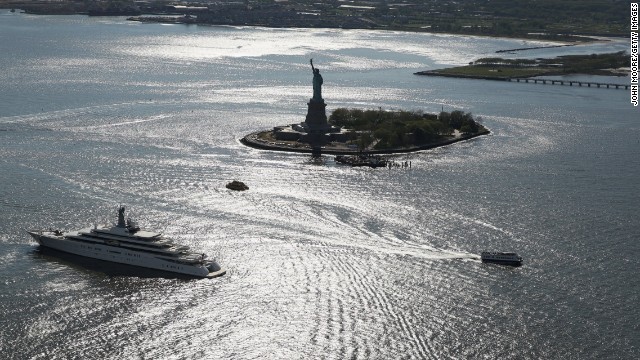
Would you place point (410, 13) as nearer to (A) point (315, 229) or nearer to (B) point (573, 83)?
(B) point (573, 83)

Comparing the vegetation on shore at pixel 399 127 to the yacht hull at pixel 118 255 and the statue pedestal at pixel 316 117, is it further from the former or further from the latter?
the yacht hull at pixel 118 255

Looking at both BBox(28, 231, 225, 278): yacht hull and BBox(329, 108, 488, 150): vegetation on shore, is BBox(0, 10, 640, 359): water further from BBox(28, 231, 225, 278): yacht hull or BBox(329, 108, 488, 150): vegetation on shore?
BBox(329, 108, 488, 150): vegetation on shore

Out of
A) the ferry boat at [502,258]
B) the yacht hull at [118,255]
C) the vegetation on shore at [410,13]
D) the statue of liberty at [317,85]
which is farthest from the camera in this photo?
the vegetation on shore at [410,13]

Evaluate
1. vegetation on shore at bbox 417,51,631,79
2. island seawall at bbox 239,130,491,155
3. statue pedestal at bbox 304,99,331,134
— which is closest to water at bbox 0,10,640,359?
island seawall at bbox 239,130,491,155

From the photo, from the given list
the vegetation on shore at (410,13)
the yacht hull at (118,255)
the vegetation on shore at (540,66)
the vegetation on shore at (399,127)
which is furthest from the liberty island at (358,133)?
the vegetation on shore at (410,13)

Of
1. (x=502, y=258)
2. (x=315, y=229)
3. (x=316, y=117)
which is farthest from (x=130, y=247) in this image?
(x=316, y=117)

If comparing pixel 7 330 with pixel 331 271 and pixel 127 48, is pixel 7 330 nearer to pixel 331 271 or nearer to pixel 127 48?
pixel 331 271
